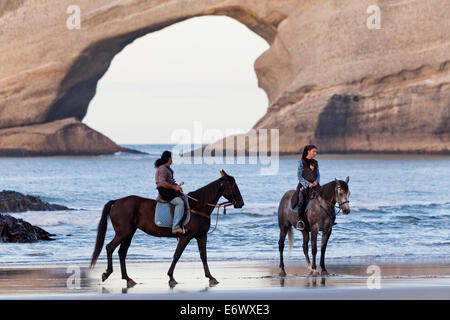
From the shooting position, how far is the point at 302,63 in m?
77.4

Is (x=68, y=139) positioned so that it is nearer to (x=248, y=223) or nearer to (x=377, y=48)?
(x=377, y=48)

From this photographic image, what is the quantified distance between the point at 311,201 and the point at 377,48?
6456 centimetres

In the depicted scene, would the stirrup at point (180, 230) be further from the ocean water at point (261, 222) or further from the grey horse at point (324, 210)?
the ocean water at point (261, 222)

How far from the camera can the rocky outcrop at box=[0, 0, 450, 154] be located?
7175 centimetres

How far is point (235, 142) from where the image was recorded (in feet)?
233

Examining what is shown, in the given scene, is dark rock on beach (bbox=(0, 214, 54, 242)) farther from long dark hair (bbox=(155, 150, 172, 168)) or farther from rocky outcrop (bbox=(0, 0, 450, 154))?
rocky outcrop (bbox=(0, 0, 450, 154))

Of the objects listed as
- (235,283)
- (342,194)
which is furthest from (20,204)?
(235,283)

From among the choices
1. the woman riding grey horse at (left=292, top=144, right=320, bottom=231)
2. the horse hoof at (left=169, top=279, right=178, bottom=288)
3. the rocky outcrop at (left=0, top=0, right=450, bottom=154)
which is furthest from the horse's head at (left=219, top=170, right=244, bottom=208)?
the rocky outcrop at (left=0, top=0, right=450, bottom=154)

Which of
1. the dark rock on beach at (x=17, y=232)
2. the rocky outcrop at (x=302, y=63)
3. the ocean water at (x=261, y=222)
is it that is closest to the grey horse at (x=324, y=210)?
the ocean water at (x=261, y=222)

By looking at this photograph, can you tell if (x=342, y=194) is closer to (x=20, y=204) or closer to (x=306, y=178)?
(x=306, y=178)

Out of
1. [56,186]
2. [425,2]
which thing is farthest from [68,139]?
[56,186]

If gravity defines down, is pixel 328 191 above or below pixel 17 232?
above

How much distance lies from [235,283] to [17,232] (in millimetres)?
7237

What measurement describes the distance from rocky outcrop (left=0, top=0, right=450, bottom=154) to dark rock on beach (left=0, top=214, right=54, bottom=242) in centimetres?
5253
